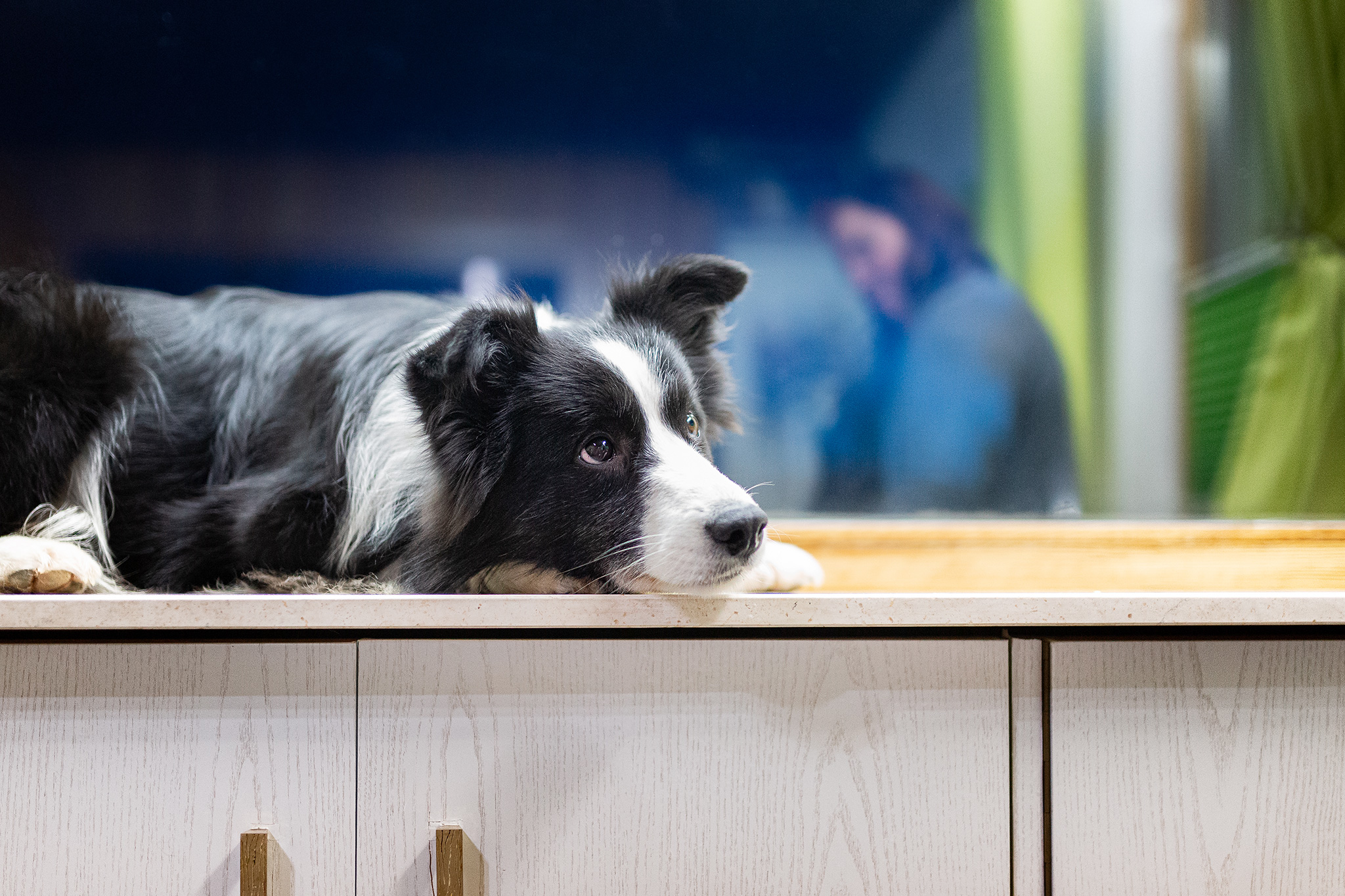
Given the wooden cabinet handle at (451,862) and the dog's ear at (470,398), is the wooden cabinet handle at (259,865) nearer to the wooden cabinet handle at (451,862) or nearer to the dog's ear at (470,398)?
the wooden cabinet handle at (451,862)

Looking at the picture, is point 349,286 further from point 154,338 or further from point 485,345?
point 485,345

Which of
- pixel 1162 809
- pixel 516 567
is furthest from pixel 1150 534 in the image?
pixel 516 567

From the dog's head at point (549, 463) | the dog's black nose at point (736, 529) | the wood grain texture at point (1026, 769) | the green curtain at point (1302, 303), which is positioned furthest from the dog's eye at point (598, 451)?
the green curtain at point (1302, 303)

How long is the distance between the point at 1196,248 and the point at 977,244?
377 millimetres

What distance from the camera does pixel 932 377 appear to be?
4.25 ft

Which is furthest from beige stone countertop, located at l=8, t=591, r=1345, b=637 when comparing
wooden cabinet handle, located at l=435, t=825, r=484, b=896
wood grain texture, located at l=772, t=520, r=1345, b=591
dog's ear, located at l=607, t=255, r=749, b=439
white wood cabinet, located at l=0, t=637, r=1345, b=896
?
wood grain texture, located at l=772, t=520, r=1345, b=591

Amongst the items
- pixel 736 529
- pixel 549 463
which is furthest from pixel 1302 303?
pixel 549 463

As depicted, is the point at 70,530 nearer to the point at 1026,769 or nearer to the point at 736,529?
the point at 736,529

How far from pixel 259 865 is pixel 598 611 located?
32 cm

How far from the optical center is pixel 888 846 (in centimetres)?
67

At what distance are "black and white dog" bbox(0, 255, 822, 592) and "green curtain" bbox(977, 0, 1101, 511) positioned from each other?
0.62 meters

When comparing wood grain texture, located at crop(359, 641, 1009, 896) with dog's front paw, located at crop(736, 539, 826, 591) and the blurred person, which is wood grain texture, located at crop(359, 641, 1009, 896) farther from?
the blurred person

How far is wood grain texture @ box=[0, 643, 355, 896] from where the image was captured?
0.65 m

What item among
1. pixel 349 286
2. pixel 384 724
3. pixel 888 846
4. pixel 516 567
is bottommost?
pixel 888 846
